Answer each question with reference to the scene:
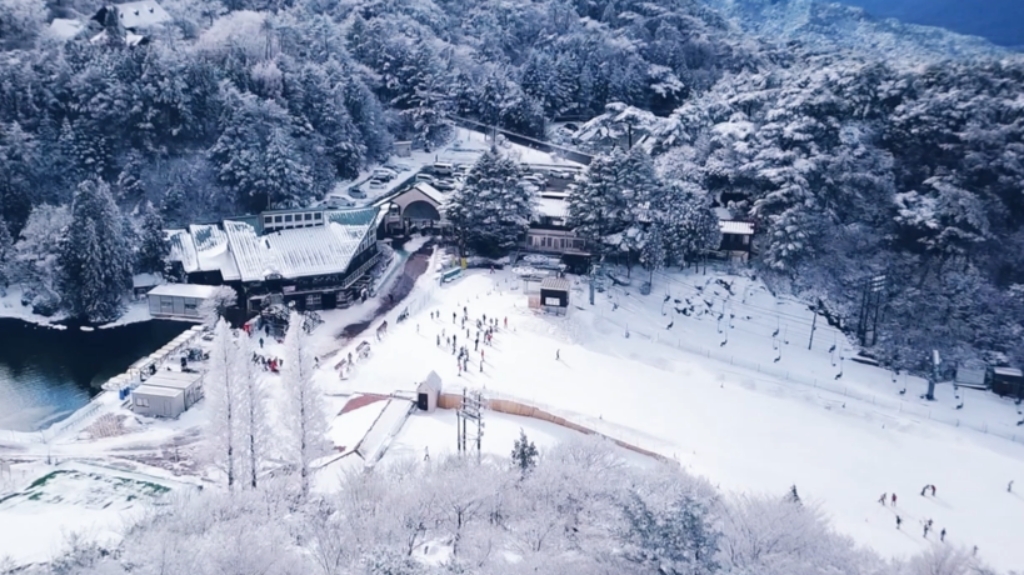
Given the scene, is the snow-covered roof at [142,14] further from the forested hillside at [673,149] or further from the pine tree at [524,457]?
the pine tree at [524,457]

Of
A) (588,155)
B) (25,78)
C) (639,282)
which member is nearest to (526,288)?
(639,282)

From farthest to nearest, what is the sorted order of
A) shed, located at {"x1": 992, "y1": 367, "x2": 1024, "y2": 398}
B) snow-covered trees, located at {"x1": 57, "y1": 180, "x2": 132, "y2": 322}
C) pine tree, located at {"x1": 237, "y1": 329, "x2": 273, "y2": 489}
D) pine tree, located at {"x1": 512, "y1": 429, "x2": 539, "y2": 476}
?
1. snow-covered trees, located at {"x1": 57, "y1": 180, "x2": 132, "y2": 322}
2. shed, located at {"x1": 992, "y1": 367, "x2": 1024, "y2": 398}
3. pine tree, located at {"x1": 237, "y1": 329, "x2": 273, "y2": 489}
4. pine tree, located at {"x1": 512, "y1": 429, "x2": 539, "y2": 476}

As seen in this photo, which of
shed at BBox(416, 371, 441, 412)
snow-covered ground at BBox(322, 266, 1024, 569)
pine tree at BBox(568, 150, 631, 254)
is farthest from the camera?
pine tree at BBox(568, 150, 631, 254)

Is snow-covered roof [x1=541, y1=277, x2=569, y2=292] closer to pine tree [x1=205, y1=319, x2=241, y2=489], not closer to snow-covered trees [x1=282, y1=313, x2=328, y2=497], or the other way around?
snow-covered trees [x1=282, y1=313, x2=328, y2=497]

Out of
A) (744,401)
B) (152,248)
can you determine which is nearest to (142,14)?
(152,248)

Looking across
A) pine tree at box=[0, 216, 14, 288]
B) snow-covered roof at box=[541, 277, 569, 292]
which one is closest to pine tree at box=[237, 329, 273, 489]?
snow-covered roof at box=[541, 277, 569, 292]

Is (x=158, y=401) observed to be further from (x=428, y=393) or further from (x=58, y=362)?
(x=428, y=393)

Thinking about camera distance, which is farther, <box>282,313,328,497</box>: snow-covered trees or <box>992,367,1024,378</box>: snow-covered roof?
<box>992,367,1024,378</box>: snow-covered roof
